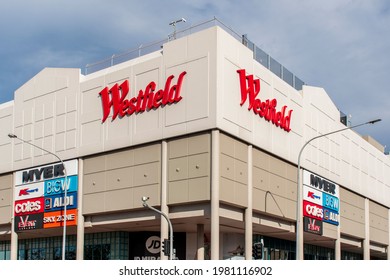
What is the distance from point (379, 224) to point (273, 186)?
1020 inches

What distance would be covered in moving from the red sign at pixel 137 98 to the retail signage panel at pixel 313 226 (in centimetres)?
1543

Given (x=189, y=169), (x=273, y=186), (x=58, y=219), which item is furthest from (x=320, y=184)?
(x=58, y=219)

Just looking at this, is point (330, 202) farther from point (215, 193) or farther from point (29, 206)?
point (29, 206)

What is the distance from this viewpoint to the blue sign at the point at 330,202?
51312 mm

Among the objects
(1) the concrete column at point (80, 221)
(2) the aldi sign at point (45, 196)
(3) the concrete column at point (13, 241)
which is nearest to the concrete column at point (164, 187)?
(1) the concrete column at point (80, 221)

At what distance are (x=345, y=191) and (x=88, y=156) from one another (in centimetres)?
2439

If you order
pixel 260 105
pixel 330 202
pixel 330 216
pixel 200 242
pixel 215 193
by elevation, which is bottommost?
pixel 200 242

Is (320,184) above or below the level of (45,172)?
below

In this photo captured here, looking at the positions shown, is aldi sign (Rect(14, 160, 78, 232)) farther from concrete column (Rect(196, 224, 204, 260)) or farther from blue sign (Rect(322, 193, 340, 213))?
blue sign (Rect(322, 193, 340, 213))

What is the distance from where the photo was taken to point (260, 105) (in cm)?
4175

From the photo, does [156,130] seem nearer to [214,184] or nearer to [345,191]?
[214,184]

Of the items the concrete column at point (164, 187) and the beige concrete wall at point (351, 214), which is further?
the beige concrete wall at point (351, 214)

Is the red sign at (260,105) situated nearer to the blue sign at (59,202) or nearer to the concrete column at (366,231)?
the blue sign at (59,202)
